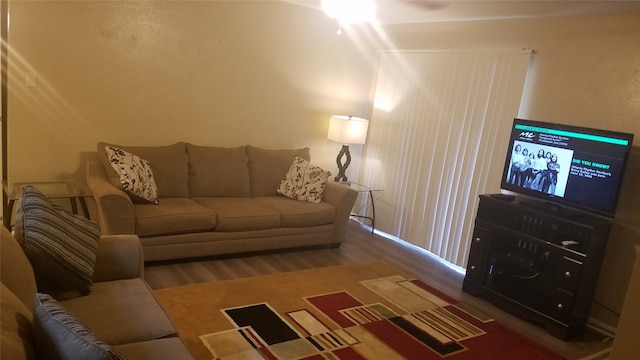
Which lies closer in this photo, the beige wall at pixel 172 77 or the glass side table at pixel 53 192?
the glass side table at pixel 53 192

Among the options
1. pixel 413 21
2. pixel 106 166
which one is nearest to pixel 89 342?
pixel 106 166

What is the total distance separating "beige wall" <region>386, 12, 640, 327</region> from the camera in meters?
3.32

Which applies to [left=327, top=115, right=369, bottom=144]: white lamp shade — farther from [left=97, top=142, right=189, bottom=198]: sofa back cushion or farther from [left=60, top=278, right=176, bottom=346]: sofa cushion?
[left=60, top=278, right=176, bottom=346]: sofa cushion

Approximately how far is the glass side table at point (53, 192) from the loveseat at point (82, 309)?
1570mm

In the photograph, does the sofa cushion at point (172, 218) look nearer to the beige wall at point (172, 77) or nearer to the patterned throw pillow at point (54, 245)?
the beige wall at point (172, 77)

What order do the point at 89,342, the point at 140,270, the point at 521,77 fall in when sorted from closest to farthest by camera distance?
the point at 89,342
the point at 140,270
the point at 521,77

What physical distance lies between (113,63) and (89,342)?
3.33 metres

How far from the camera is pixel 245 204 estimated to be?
4.17 metres

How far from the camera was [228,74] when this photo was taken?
4602 mm

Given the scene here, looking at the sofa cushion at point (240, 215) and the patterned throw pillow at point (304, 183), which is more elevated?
the patterned throw pillow at point (304, 183)

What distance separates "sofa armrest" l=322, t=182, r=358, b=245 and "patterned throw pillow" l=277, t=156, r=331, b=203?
15cm

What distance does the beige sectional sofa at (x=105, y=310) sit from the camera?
1.32m

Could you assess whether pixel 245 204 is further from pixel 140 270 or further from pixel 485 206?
pixel 485 206

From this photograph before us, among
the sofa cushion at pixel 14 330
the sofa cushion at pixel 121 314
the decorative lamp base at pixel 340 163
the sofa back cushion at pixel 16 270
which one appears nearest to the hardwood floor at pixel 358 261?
the decorative lamp base at pixel 340 163
